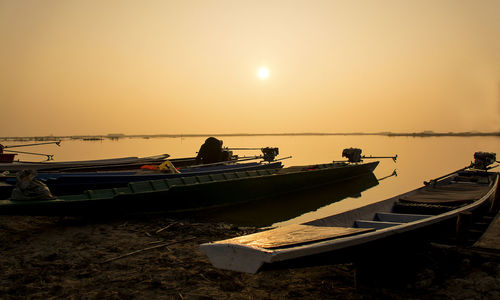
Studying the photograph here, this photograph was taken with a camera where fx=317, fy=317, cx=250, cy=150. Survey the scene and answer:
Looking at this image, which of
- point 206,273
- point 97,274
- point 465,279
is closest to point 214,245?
point 206,273

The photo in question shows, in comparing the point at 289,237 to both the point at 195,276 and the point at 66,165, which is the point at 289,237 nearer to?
the point at 195,276

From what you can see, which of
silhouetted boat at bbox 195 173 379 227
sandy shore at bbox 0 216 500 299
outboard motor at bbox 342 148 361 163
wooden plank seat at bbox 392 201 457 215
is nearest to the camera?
sandy shore at bbox 0 216 500 299

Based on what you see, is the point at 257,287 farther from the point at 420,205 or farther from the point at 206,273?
the point at 420,205

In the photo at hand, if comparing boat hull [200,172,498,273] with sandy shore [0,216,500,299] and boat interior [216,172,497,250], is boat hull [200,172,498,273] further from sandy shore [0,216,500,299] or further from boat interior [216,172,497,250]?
sandy shore [0,216,500,299]

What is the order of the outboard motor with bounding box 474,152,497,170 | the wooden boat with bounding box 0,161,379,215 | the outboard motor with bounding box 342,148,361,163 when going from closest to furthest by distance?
the wooden boat with bounding box 0,161,379,215 < the outboard motor with bounding box 474,152,497,170 < the outboard motor with bounding box 342,148,361,163

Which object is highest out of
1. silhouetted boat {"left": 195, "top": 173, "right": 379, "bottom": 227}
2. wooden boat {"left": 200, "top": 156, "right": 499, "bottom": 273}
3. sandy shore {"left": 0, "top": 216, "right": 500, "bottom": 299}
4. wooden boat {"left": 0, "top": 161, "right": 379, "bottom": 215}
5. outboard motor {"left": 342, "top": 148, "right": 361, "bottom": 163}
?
outboard motor {"left": 342, "top": 148, "right": 361, "bottom": 163}

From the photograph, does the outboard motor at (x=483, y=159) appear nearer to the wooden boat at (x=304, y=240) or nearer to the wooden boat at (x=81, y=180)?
the wooden boat at (x=304, y=240)

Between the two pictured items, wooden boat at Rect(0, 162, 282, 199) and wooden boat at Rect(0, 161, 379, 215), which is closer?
wooden boat at Rect(0, 161, 379, 215)

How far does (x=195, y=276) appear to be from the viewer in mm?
4801

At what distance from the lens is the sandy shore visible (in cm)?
418

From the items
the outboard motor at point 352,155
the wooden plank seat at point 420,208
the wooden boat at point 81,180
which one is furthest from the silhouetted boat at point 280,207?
the wooden plank seat at point 420,208

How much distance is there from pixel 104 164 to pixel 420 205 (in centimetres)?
1443

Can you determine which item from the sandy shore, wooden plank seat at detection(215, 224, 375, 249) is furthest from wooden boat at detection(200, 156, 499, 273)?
the sandy shore

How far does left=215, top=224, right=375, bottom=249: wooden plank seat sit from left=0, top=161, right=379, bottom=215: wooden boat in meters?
5.69
